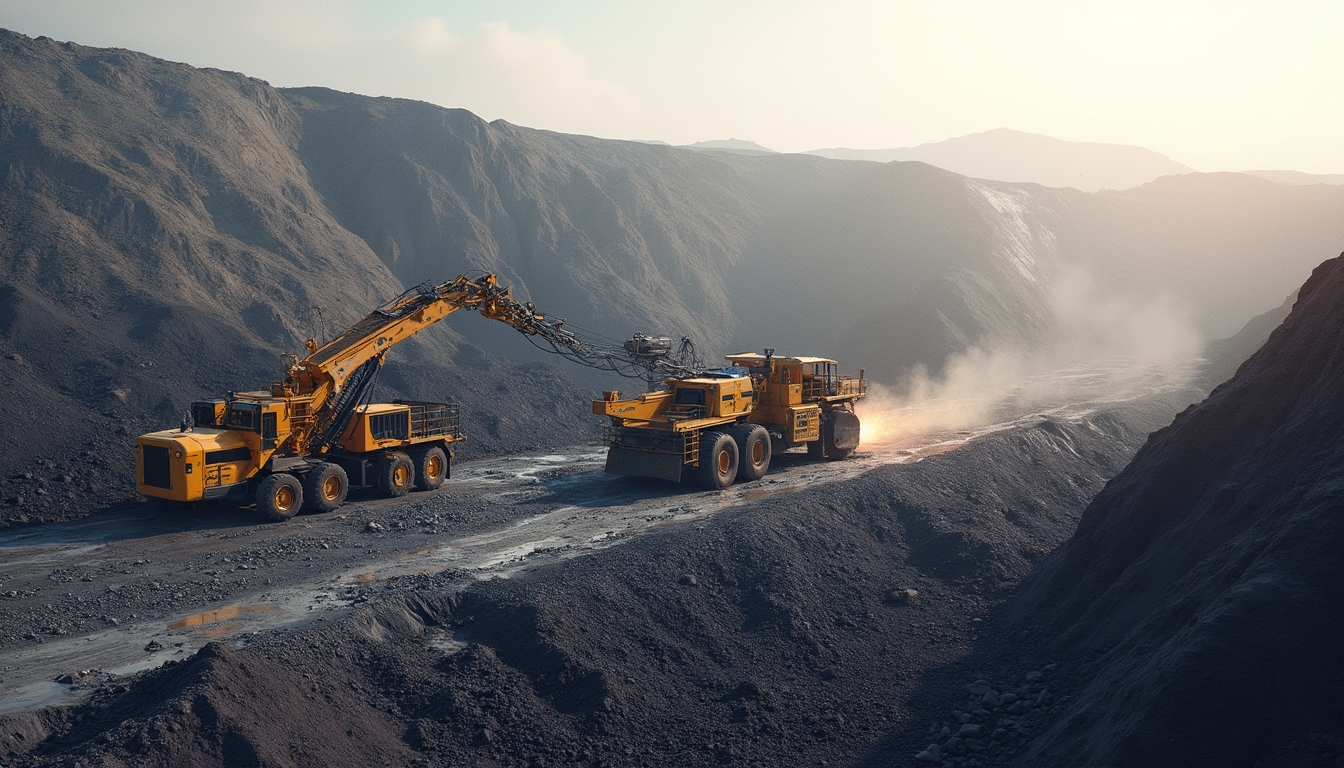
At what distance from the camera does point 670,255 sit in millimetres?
50781

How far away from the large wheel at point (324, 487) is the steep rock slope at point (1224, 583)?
1417cm

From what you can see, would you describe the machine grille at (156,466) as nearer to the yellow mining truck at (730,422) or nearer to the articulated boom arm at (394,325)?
the articulated boom arm at (394,325)

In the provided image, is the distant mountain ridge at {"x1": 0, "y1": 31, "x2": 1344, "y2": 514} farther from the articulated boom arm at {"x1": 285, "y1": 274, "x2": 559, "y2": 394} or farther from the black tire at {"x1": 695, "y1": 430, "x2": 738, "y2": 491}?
the black tire at {"x1": 695, "y1": 430, "x2": 738, "y2": 491}

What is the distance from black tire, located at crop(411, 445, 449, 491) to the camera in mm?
20938

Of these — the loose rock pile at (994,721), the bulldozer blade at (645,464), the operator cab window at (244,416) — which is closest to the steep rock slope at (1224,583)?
the loose rock pile at (994,721)

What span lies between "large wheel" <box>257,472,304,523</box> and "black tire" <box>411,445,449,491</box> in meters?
3.00

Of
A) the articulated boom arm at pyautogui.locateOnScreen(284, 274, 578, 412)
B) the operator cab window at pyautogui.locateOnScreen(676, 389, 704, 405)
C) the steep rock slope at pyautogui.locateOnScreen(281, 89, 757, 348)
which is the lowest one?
the operator cab window at pyautogui.locateOnScreen(676, 389, 704, 405)

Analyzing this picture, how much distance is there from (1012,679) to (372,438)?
14610mm

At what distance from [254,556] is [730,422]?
1170 cm

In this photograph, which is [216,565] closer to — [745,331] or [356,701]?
[356,701]

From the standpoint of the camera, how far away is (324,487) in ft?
61.6

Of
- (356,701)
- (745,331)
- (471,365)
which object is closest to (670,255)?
(745,331)

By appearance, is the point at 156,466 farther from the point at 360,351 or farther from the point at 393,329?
the point at 393,329

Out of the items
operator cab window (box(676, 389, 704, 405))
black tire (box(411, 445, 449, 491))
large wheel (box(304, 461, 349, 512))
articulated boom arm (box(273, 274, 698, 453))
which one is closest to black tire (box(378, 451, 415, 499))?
black tire (box(411, 445, 449, 491))
